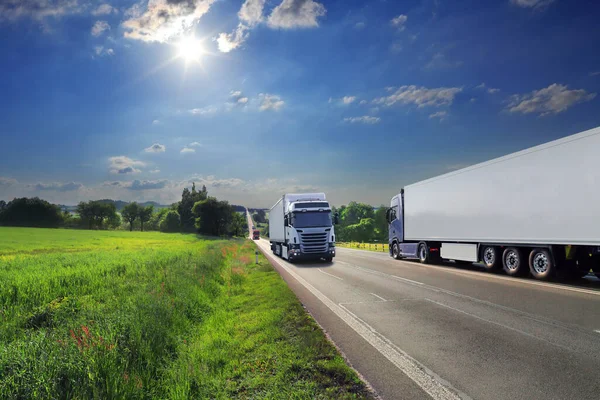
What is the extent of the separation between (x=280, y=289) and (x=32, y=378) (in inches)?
295

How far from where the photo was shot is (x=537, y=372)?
4895mm

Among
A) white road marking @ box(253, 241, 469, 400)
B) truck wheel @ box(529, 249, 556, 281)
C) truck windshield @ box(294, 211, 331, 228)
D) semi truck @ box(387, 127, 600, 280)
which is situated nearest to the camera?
white road marking @ box(253, 241, 469, 400)

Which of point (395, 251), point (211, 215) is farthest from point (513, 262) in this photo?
point (211, 215)

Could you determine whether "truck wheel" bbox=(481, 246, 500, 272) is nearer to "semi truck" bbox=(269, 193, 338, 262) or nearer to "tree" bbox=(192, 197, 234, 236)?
"semi truck" bbox=(269, 193, 338, 262)

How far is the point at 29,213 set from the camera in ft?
327

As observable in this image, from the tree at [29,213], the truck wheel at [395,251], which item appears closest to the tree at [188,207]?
the tree at [29,213]

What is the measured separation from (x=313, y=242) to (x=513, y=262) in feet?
34.8

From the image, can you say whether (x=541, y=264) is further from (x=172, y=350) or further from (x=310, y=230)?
(x=172, y=350)

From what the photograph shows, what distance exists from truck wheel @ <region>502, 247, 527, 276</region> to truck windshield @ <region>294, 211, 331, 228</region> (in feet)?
32.7

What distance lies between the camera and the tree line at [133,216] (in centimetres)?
9669

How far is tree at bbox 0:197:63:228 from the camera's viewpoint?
99.0m

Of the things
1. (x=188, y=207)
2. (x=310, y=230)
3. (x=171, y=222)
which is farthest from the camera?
(x=171, y=222)

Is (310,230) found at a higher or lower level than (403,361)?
higher

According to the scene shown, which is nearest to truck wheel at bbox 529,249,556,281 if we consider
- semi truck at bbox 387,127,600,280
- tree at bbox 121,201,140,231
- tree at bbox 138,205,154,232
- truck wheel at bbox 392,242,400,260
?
semi truck at bbox 387,127,600,280
